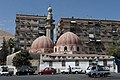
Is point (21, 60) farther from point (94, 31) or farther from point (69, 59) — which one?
point (94, 31)

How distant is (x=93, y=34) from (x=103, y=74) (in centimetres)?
6902

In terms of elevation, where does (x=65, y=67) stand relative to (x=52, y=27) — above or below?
below

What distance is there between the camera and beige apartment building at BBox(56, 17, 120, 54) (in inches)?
3912

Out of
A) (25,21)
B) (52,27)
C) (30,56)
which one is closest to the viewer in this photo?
(30,56)

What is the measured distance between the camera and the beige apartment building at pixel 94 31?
99.4 meters

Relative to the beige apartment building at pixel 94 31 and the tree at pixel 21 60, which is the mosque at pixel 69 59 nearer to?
the tree at pixel 21 60

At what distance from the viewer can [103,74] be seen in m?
33.8

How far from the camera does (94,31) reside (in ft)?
336

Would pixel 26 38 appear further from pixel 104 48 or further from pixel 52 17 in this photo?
pixel 104 48

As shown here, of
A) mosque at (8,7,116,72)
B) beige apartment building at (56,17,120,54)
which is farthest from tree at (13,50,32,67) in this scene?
beige apartment building at (56,17,120,54)

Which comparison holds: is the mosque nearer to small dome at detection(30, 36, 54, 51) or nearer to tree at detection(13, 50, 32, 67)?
tree at detection(13, 50, 32, 67)

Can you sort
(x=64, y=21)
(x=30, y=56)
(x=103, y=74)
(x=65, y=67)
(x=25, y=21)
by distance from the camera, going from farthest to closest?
(x=25, y=21), (x=64, y=21), (x=30, y=56), (x=65, y=67), (x=103, y=74)

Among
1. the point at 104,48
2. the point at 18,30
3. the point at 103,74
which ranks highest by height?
the point at 18,30

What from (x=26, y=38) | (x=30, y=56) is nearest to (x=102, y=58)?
(x=30, y=56)
